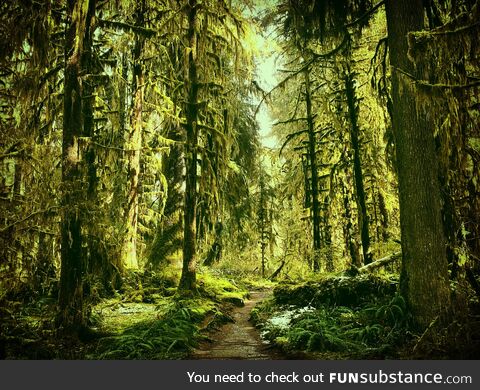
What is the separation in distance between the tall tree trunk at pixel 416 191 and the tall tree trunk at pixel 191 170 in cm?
600

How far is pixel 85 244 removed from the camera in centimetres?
791

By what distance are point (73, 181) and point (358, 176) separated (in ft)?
24.9

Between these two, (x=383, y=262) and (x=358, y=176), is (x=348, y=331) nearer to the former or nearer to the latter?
(x=383, y=262)

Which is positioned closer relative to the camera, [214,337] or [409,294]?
[409,294]

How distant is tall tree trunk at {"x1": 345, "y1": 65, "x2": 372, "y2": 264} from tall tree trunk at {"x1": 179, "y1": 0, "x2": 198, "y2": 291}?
16.0 feet

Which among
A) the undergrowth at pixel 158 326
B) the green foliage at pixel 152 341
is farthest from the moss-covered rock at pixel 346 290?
the green foliage at pixel 152 341

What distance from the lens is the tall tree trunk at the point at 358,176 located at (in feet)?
30.9

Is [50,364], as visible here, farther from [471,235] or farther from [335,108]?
[335,108]

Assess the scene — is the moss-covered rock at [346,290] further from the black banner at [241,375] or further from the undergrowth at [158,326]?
the black banner at [241,375]

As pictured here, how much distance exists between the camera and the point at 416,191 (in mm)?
5172

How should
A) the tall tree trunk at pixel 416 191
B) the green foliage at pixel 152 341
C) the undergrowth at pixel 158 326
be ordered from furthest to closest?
the undergrowth at pixel 158 326
the green foliage at pixel 152 341
the tall tree trunk at pixel 416 191

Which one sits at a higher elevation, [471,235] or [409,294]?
[471,235]

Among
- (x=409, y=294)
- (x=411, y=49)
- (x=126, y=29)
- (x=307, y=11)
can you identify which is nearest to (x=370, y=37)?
(x=307, y=11)

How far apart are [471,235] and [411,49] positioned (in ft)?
10.6
